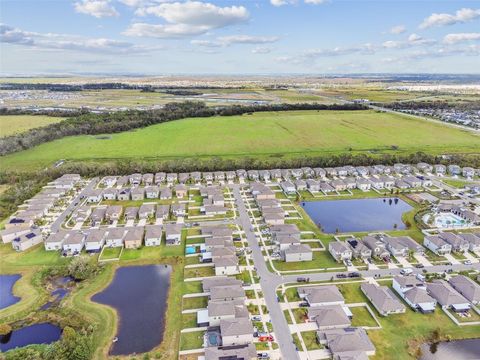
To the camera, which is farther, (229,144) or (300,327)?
(229,144)

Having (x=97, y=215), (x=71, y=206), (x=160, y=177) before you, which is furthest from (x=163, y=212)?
(x=71, y=206)

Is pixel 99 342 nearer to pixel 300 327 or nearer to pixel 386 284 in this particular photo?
pixel 300 327

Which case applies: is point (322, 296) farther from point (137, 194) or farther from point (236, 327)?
point (137, 194)

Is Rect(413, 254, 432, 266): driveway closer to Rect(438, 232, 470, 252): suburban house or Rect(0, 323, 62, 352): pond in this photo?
Rect(438, 232, 470, 252): suburban house

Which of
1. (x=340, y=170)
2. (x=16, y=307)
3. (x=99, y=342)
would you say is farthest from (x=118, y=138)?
(x=99, y=342)

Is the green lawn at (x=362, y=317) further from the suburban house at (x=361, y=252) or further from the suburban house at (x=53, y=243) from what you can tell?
the suburban house at (x=53, y=243)

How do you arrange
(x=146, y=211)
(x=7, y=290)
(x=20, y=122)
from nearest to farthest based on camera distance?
(x=7, y=290) → (x=146, y=211) → (x=20, y=122)
